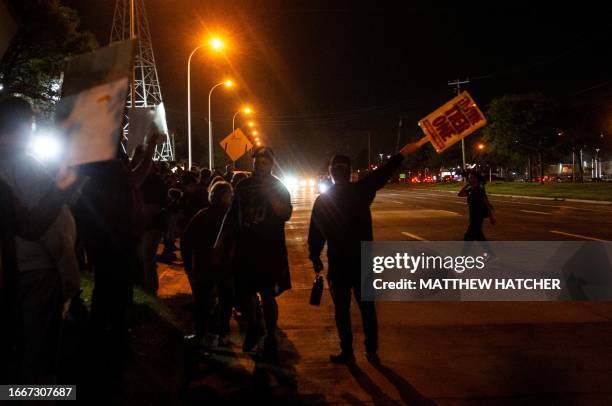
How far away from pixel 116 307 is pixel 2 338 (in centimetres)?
225

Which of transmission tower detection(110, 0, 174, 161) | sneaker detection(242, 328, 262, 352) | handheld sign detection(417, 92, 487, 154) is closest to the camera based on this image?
sneaker detection(242, 328, 262, 352)

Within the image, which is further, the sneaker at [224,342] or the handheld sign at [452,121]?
the handheld sign at [452,121]

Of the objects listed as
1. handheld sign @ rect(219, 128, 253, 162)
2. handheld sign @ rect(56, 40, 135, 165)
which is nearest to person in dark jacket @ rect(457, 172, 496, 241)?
handheld sign @ rect(56, 40, 135, 165)

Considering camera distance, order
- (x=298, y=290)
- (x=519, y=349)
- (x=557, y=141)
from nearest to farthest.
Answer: (x=519, y=349) → (x=298, y=290) → (x=557, y=141)

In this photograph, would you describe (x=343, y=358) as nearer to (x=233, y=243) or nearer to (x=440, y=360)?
(x=440, y=360)

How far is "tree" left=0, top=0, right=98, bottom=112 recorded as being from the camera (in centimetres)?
1720

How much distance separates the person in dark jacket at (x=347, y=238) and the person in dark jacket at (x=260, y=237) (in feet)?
1.40

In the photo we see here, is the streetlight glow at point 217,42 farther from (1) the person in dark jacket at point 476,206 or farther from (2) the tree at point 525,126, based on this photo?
(2) the tree at point 525,126

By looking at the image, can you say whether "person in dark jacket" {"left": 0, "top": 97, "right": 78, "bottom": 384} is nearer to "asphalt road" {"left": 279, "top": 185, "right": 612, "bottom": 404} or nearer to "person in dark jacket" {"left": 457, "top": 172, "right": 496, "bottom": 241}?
"asphalt road" {"left": 279, "top": 185, "right": 612, "bottom": 404}

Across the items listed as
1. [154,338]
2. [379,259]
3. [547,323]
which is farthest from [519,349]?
[379,259]

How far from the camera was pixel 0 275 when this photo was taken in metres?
2.73

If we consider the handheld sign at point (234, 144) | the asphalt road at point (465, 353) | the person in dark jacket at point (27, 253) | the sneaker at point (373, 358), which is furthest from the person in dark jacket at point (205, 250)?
the handheld sign at point (234, 144)

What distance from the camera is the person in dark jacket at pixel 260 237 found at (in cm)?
530

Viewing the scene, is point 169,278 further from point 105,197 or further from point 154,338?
point 105,197
